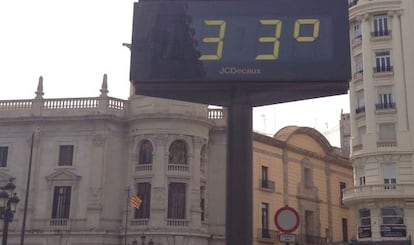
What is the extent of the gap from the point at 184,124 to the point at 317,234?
552 inches

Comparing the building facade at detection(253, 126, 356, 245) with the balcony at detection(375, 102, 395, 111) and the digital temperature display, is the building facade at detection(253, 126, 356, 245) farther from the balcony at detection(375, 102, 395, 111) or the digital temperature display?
the digital temperature display

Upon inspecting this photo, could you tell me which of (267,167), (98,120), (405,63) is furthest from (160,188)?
(405,63)

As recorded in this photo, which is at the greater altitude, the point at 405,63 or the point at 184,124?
the point at 405,63

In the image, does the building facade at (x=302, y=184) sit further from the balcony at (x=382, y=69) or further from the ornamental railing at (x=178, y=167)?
the balcony at (x=382, y=69)

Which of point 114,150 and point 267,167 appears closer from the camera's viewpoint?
point 114,150

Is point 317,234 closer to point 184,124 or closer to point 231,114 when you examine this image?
point 184,124

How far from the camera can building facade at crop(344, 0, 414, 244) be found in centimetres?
3409

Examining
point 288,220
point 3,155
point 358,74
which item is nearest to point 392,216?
point 358,74

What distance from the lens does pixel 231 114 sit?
37.8ft

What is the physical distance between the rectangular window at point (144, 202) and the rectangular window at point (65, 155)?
483cm

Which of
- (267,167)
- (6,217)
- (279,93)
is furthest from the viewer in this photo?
(267,167)

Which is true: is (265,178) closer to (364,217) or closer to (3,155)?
(364,217)

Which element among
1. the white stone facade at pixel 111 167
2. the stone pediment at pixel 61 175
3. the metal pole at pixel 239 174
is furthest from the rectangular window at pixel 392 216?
the metal pole at pixel 239 174

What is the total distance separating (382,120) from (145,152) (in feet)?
46.6
